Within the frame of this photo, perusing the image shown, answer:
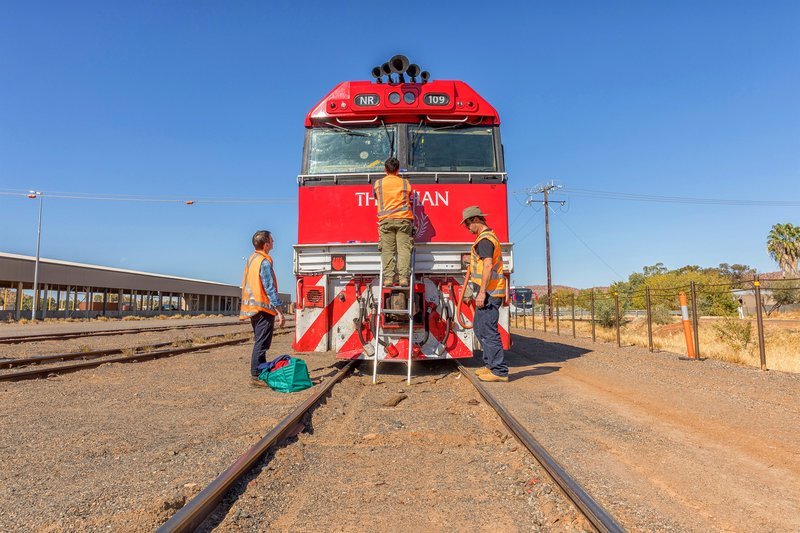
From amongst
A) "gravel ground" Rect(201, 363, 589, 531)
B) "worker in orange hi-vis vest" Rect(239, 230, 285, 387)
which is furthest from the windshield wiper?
"gravel ground" Rect(201, 363, 589, 531)

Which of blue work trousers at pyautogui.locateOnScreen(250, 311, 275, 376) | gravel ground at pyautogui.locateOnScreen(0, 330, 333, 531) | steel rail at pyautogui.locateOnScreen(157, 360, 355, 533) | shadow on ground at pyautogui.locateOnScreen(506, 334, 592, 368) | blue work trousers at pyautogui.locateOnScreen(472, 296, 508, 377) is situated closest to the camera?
steel rail at pyautogui.locateOnScreen(157, 360, 355, 533)

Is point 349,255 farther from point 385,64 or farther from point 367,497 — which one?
point 367,497

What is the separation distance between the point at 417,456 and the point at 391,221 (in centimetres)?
342

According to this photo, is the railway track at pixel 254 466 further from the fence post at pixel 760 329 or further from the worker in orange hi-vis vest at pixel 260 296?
the fence post at pixel 760 329

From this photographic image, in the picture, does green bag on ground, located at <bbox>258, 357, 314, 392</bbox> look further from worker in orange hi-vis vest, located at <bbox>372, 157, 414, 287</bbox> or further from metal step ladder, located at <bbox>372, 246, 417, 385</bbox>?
worker in orange hi-vis vest, located at <bbox>372, 157, 414, 287</bbox>

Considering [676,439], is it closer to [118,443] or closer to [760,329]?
[118,443]

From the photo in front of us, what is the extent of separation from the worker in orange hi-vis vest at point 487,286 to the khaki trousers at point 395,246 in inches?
31.2

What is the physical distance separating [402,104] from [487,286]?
2973 millimetres

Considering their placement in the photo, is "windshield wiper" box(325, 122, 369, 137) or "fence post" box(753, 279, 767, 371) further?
"fence post" box(753, 279, 767, 371)

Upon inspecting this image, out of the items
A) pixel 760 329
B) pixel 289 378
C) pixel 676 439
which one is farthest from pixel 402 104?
pixel 760 329

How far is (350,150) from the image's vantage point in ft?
24.5

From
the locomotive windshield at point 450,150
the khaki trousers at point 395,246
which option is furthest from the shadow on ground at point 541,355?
the locomotive windshield at point 450,150

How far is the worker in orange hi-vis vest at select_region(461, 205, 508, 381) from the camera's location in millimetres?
6316

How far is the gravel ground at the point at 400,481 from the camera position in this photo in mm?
2523
